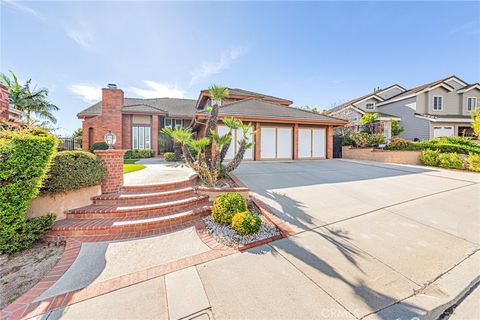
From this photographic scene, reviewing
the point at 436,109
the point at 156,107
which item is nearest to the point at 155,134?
the point at 156,107

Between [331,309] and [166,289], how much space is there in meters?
2.13

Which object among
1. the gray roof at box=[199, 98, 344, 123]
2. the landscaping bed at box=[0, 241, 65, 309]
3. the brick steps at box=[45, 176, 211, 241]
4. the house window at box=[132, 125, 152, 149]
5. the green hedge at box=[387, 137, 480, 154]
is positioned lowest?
the landscaping bed at box=[0, 241, 65, 309]

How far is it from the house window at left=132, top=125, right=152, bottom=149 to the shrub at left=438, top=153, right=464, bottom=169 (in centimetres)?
2254

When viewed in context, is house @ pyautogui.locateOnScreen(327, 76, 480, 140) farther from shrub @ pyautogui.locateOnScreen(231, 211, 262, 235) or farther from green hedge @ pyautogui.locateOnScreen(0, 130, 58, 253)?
green hedge @ pyautogui.locateOnScreen(0, 130, 58, 253)

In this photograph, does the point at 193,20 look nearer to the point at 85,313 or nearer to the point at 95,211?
the point at 95,211

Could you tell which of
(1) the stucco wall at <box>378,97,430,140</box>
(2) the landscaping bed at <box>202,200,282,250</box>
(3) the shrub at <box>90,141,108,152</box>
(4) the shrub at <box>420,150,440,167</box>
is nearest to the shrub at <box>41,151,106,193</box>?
(2) the landscaping bed at <box>202,200,282,250</box>

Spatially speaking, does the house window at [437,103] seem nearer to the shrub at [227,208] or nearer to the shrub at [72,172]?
the shrub at [227,208]

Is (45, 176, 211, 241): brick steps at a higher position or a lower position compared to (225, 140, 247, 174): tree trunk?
lower

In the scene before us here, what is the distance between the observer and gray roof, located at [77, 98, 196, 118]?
55.8 feet

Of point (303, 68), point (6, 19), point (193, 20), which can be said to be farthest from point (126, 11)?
point (303, 68)

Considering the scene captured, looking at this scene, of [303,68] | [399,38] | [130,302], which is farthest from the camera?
[303,68]

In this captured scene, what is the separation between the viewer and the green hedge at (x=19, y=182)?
3393 mm

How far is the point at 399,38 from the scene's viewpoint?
39.7 feet

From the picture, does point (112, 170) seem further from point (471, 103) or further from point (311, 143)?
point (471, 103)
